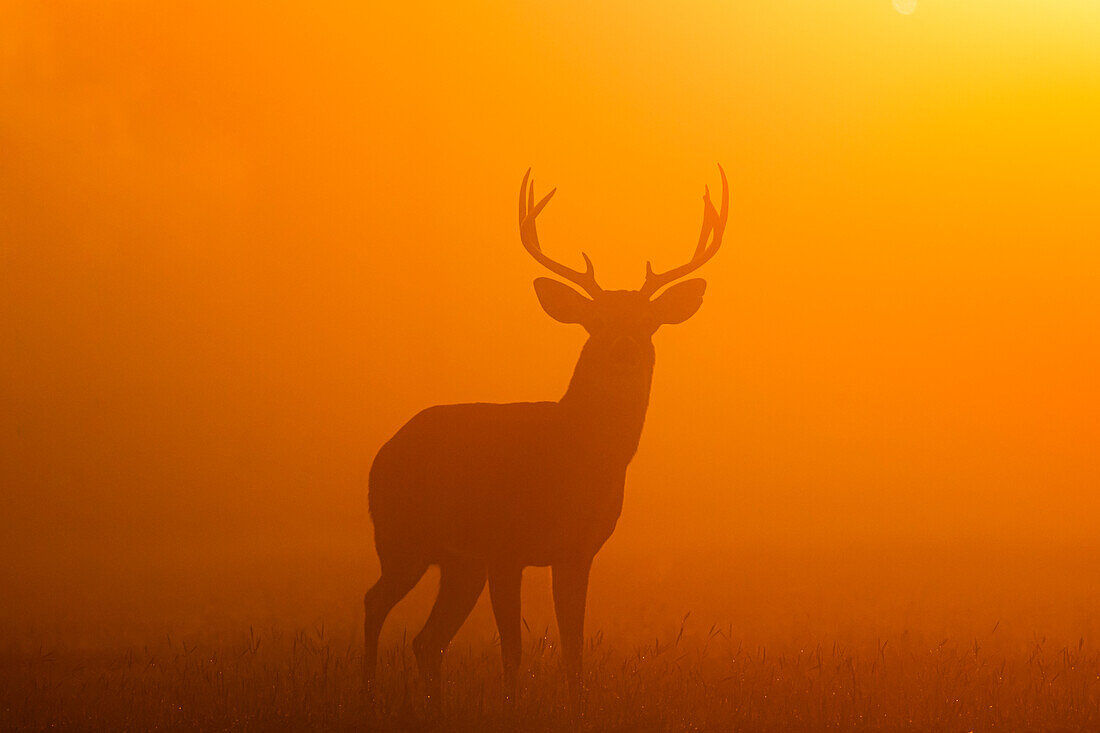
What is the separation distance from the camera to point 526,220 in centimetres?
947

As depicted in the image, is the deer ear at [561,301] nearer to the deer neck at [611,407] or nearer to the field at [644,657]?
the deer neck at [611,407]

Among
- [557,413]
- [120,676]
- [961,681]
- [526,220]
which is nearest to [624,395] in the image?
[557,413]

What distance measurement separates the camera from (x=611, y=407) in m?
8.30

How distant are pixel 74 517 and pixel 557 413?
24.5 ft

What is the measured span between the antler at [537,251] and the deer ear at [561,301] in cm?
12

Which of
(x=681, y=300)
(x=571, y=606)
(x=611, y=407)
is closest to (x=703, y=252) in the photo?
(x=681, y=300)

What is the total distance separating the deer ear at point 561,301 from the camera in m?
8.54

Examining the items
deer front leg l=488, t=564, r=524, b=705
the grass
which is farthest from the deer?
the grass

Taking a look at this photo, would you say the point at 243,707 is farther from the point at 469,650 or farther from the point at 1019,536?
the point at 1019,536

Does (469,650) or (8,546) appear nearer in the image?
(469,650)

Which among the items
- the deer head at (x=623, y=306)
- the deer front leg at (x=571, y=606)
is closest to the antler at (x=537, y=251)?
the deer head at (x=623, y=306)

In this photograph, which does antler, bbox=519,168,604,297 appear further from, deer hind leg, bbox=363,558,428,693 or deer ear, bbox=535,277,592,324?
deer hind leg, bbox=363,558,428,693

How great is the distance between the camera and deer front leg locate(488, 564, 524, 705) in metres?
7.93

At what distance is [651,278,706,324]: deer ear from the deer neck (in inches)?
15.6
